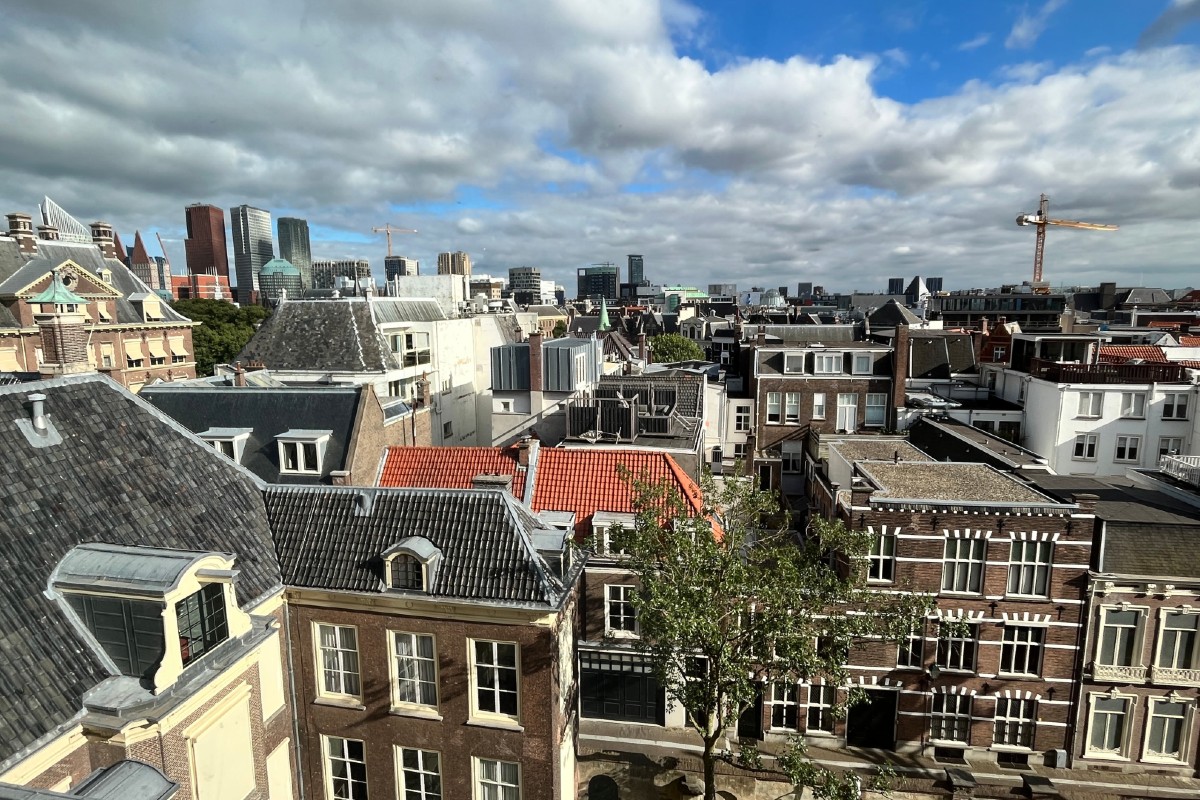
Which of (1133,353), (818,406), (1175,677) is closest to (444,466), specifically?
(1175,677)

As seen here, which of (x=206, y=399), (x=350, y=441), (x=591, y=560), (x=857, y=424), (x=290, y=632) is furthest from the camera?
(x=857, y=424)

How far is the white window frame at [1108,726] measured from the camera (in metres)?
22.4

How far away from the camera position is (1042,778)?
72.4 feet

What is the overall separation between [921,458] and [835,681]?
17431 mm

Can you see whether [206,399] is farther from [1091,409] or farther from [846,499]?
[1091,409]

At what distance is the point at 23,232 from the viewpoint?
52125mm

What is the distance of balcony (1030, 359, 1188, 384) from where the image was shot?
36312mm

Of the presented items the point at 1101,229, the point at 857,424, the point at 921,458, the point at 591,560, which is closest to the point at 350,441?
the point at 591,560

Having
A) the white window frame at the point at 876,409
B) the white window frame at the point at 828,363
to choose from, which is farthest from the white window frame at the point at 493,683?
the white window frame at the point at 876,409

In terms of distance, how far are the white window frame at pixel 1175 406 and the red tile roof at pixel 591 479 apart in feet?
104

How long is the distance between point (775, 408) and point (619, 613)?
2674cm

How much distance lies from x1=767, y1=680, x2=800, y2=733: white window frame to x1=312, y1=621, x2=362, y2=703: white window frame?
1619 centimetres

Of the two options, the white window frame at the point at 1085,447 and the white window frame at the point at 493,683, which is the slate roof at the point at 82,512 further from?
the white window frame at the point at 1085,447

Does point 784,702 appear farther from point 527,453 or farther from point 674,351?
point 674,351
